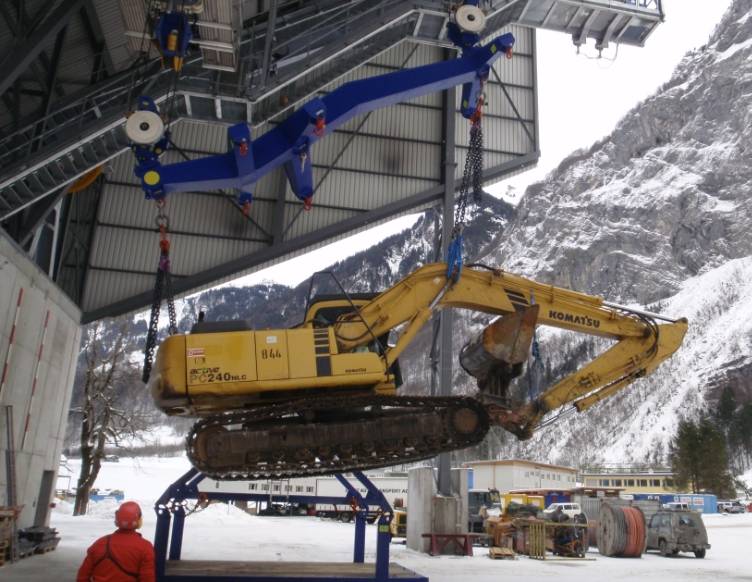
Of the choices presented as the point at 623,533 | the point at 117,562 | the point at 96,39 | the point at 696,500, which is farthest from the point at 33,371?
the point at 696,500

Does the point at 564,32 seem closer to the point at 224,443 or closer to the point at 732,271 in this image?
the point at 224,443

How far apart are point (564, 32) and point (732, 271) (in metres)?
136

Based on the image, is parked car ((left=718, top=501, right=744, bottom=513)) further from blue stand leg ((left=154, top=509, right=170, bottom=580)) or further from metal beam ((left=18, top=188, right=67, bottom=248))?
metal beam ((left=18, top=188, right=67, bottom=248))

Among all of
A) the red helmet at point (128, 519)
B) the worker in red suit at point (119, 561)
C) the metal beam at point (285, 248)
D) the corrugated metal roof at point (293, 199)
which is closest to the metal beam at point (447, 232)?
the corrugated metal roof at point (293, 199)

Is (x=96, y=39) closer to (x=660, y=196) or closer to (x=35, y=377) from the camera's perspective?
(x=35, y=377)

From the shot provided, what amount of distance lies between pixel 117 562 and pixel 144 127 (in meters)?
8.66

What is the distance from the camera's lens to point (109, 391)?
116 feet

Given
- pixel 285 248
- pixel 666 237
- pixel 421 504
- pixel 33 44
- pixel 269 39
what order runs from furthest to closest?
pixel 666 237 → pixel 285 248 → pixel 421 504 → pixel 269 39 → pixel 33 44

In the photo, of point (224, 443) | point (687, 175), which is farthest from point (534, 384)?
point (687, 175)

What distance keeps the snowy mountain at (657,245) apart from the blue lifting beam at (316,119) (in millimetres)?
85519

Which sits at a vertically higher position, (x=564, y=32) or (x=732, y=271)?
(x=732, y=271)

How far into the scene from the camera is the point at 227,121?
15281mm

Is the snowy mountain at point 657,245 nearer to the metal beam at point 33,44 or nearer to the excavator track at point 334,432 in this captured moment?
the excavator track at point 334,432

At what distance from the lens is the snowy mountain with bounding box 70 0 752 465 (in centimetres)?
11356
